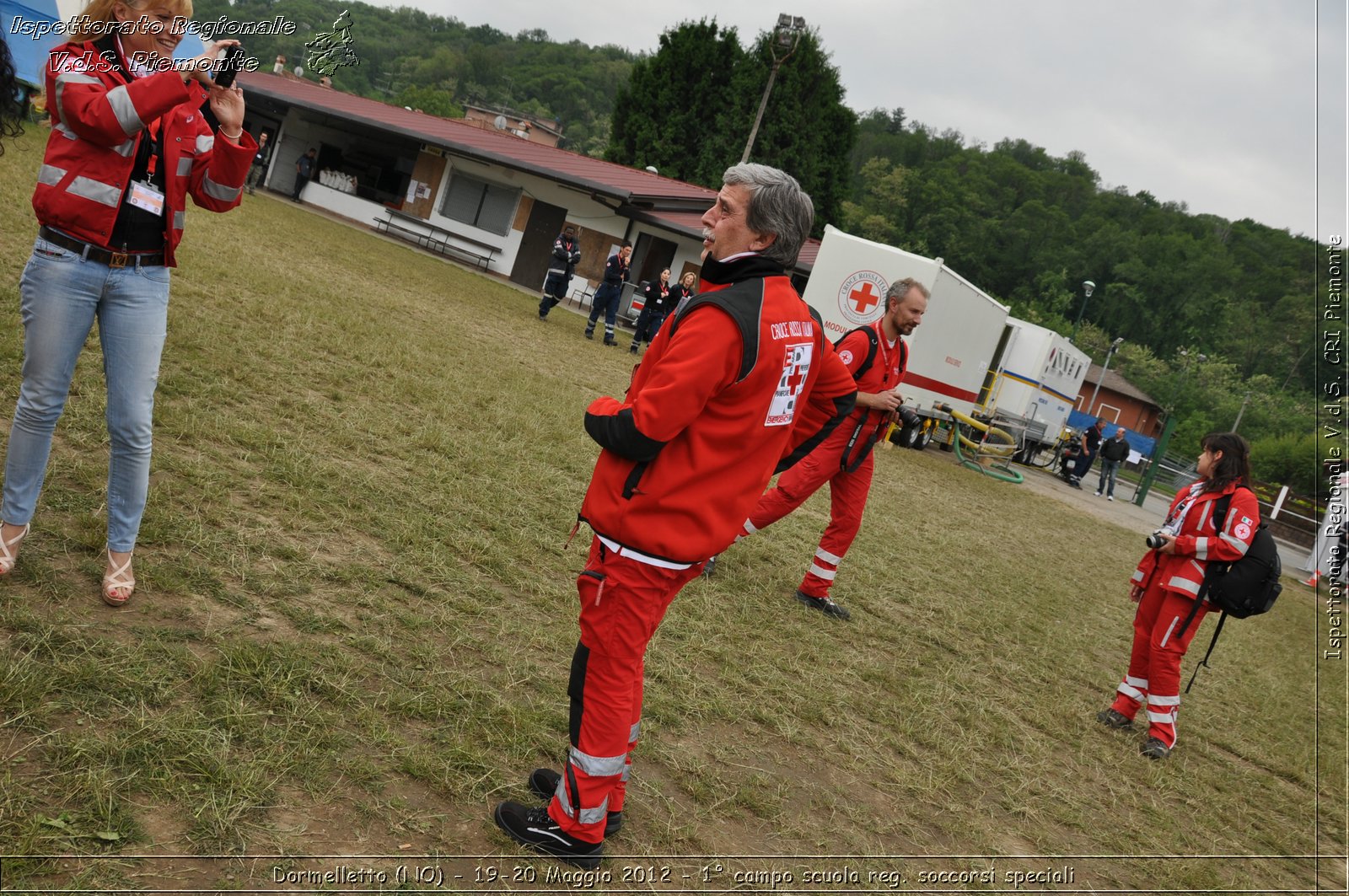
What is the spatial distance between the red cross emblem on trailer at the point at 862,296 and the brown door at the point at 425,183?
16.2 metres

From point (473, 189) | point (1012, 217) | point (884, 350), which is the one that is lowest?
point (884, 350)

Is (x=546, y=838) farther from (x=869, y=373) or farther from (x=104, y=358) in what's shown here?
(x=869, y=373)

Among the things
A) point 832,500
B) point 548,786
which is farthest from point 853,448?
point 548,786

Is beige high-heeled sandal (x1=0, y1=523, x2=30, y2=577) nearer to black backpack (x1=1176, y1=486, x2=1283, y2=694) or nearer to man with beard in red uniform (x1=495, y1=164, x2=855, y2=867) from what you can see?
man with beard in red uniform (x1=495, y1=164, x2=855, y2=867)

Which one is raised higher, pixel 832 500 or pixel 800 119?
pixel 800 119

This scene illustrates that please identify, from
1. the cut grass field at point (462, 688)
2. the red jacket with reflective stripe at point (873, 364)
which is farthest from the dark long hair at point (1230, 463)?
the red jacket with reflective stripe at point (873, 364)

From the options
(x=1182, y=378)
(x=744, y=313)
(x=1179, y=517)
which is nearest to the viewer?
(x=744, y=313)

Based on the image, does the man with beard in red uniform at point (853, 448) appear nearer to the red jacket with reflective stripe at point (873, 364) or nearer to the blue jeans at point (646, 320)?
the red jacket with reflective stripe at point (873, 364)

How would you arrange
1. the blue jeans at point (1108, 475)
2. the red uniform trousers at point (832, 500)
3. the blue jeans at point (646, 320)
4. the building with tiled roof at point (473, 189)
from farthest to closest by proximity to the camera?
the building with tiled roof at point (473, 189) → the blue jeans at point (1108, 475) → the blue jeans at point (646, 320) → the red uniform trousers at point (832, 500)

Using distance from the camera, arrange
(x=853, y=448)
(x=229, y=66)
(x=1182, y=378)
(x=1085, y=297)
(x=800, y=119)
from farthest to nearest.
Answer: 1. (x=1182, y=378)
2. (x=1085, y=297)
3. (x=800, y=119)
4. (x=853, y=448)
5. (x=229, y=66)

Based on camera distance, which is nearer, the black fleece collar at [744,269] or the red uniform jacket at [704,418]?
the red uniform jacket at [704,418]

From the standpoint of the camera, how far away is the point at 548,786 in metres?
3.06

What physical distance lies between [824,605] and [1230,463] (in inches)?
104

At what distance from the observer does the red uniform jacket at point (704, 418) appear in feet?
8.14
